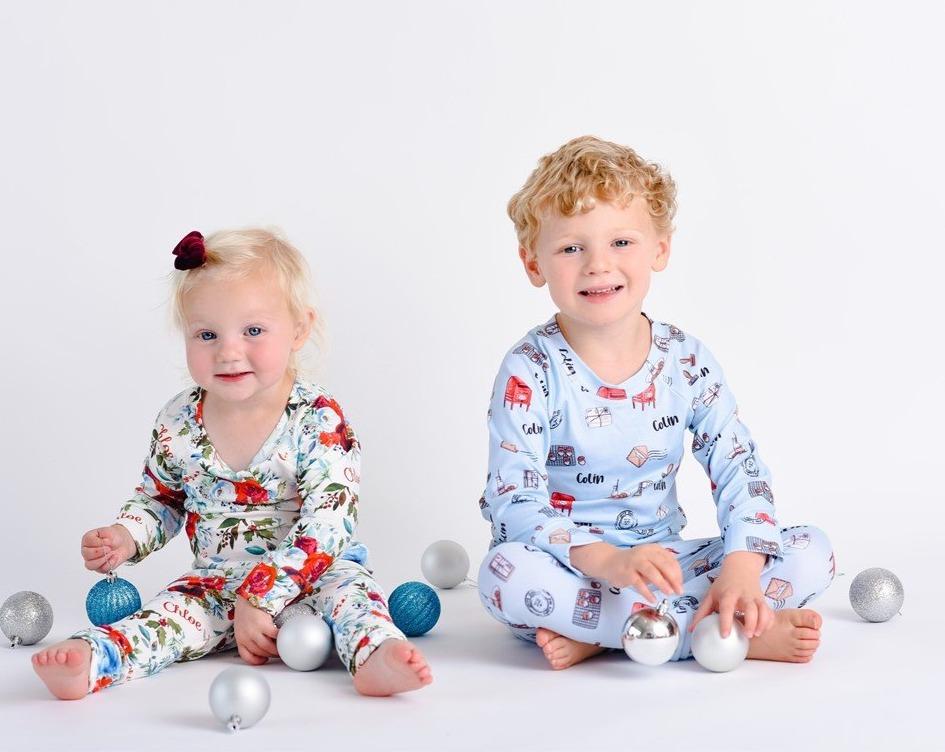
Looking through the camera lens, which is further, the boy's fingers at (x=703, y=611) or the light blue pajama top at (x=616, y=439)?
the light blue pajama top at (x=616, y=439)

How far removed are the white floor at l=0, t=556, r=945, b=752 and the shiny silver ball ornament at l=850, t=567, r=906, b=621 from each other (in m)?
0.09

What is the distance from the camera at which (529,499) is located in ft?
8.41

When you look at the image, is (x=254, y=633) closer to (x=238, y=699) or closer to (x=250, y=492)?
(x=250, y=492)

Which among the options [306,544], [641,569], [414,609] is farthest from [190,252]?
[641,569]

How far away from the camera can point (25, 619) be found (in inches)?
104

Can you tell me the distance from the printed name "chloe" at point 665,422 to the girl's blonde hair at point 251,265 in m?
0.71

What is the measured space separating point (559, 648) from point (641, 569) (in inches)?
8.5

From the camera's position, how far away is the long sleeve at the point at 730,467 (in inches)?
100

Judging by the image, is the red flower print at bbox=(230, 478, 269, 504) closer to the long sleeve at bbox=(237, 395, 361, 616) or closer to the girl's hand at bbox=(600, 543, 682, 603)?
the long sleeve at bbox=(237, 395, 361, 616)

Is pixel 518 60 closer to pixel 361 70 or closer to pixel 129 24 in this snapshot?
pixel 361 70

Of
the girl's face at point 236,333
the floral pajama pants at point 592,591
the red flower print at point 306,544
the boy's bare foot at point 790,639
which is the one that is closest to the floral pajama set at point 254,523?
Answer: the red flower print at point 306,544

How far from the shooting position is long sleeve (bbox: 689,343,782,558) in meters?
2.55

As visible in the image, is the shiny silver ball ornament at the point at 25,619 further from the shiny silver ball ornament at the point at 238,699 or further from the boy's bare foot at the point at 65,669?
the shiny silver ball ornament at the point at 238,699

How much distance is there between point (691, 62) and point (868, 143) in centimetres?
52
